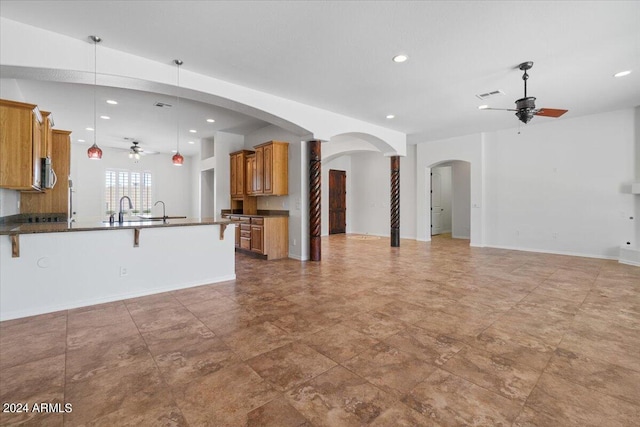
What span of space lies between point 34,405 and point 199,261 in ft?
8.90

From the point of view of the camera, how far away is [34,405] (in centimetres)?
175

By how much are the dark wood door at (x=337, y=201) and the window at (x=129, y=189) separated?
7200 mm

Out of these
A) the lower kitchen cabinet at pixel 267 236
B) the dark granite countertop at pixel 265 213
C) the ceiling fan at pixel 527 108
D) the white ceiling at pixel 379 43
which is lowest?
the lower kitchen cabinet at pixel 267 236

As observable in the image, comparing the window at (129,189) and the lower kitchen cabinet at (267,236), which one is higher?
the window at (129,189)

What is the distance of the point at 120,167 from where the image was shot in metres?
10.9

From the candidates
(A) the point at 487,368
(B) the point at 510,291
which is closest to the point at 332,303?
(A) the point at 487,368

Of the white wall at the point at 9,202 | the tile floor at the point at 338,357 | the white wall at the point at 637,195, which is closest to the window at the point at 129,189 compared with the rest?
the white wall at the point at 9,202

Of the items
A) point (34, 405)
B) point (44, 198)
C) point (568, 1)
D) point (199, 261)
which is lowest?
point (34, 405)

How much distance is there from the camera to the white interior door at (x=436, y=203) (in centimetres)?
1110

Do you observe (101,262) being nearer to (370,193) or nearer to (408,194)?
(408,194)

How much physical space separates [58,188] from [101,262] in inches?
118

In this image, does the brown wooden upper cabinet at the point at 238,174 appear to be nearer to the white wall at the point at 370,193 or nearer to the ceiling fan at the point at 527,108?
the white wall at the point at 370,193

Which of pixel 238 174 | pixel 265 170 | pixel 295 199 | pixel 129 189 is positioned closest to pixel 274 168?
pixel 265 170

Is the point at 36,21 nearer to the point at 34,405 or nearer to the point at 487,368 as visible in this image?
the point at 34,405
